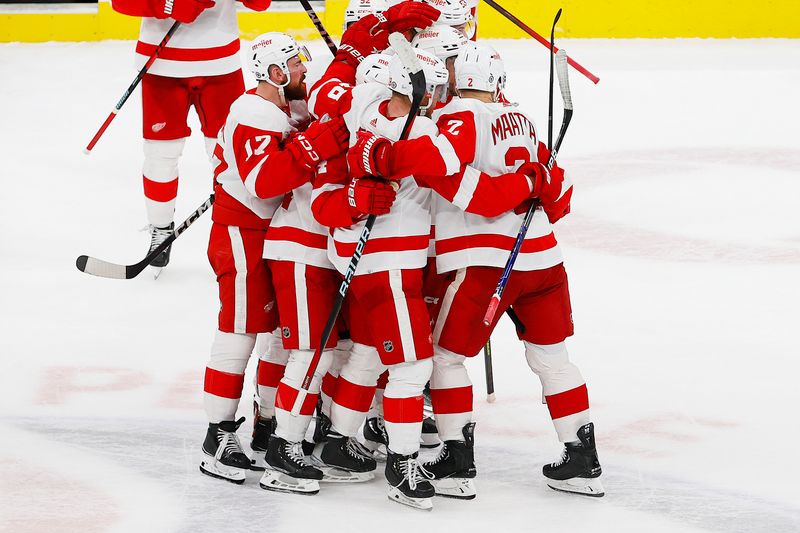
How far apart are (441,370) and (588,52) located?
5.83 metres

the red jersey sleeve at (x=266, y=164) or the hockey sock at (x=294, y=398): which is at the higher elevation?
the red jersey sleeve at (x=266, y=164)

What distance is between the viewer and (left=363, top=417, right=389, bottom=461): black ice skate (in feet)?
11.1

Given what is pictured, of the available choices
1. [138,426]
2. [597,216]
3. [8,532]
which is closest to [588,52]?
[597,216]

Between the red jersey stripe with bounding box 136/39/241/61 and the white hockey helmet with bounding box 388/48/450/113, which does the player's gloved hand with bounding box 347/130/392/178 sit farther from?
the red jersey stripe with bounding box 136/39/241/61

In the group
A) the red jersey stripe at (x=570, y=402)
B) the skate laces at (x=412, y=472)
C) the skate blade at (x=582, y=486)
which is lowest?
the skate blade at (x=582, y=486)

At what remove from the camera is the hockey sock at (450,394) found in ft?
10.0

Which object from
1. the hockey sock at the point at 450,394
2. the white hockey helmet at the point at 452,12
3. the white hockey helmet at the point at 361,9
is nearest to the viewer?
the hockey sock at the point at 450,394

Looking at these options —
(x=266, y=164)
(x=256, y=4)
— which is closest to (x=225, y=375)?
(x=266, y=164)

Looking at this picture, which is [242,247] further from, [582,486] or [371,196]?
[582,486]

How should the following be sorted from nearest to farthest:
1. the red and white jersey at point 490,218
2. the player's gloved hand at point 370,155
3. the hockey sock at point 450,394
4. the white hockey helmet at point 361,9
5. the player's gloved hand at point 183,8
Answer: the player's gloved hand at point 370,155 → the red and white jersey at point 490,218 → the hockey sock at point 450,394 → the white hockey helmet at point 361,9 → the player's gloved hand at point 183,8

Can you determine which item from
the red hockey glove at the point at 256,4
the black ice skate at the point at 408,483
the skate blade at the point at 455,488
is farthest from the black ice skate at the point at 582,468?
the red hockey glove at the point at 256,4

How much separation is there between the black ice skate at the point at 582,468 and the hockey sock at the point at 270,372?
74 centimetres

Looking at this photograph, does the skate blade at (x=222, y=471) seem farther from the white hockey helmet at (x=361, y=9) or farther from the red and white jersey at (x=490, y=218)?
the white hockey helmet at (x=361, y=9)

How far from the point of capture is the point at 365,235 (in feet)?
9.68
